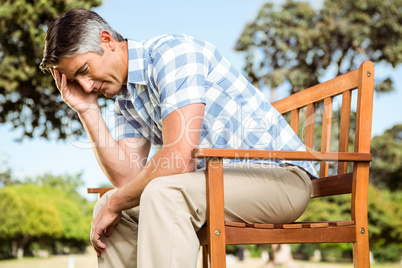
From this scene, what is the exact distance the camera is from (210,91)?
1788mm

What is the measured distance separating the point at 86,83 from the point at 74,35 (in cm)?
21

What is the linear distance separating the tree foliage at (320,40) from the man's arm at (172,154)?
10478mm

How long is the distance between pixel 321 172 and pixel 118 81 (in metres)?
0.98

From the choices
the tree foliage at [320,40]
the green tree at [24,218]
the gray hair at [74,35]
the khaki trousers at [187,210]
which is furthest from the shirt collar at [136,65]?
the green tree at [24,218]

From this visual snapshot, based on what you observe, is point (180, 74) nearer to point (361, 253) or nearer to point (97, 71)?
point (97, 71)

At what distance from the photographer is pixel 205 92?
1.78 meters

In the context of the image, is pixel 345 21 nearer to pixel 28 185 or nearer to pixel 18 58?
pixel 18 58

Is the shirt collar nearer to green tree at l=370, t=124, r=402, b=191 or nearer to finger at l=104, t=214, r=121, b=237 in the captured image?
finger at l=104, t=214, r=121, b=237

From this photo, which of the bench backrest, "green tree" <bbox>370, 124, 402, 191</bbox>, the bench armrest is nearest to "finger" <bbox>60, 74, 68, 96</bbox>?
the bench armrest

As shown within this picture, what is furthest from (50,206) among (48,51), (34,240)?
(48,51)

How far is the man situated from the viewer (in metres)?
1.44

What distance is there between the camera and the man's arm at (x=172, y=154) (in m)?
1.53

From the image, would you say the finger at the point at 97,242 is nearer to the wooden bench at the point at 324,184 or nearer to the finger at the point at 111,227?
the finger at the point at 111,227

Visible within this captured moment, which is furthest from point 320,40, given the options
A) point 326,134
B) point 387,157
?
point 326,134
